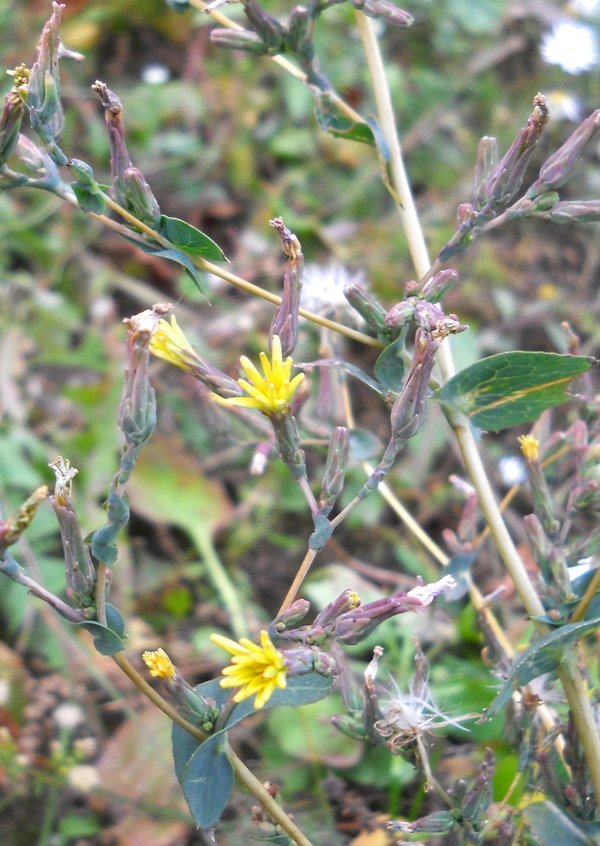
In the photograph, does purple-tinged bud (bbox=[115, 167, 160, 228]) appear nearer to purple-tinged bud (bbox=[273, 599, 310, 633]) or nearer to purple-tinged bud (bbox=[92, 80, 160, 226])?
purple-tinged bud (bbox=[92, 80, 160, 226])

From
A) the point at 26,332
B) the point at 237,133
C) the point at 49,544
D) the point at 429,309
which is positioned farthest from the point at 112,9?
the point at 429,309

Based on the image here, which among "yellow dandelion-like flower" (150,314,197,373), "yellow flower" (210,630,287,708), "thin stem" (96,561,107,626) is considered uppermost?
"yellow dandelion-like flower" (150,314,197,373)

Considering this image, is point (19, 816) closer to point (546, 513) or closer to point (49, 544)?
point (49, 544)

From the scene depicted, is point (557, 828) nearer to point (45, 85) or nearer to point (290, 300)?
point (290, 300)

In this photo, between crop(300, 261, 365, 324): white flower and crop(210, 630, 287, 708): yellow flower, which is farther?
crop(300, 261, 365, 324): white flower

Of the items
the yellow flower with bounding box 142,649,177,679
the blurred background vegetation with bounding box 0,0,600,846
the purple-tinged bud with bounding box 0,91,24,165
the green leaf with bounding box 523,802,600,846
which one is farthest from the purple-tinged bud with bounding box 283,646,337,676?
the purple-tinged bud with bounding box 0,91,24,165

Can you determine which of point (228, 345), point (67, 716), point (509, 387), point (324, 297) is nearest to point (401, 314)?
point (509, 387)
